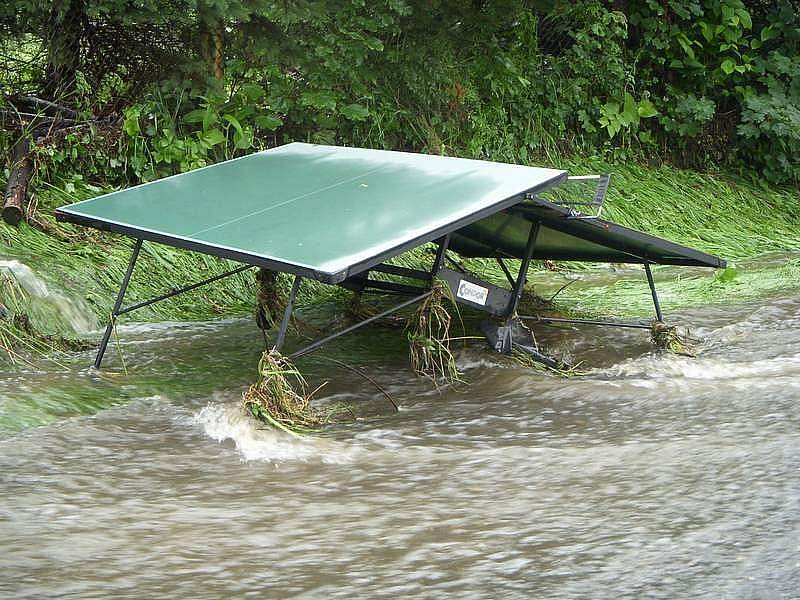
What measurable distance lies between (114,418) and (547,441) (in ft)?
7.29

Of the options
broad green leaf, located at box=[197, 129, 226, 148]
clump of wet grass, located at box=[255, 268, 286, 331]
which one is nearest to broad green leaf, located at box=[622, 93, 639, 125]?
broad green leaf, located at box=[197, 129, 226, 148]

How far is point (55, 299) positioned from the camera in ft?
24.8

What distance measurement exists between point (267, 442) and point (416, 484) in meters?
0.89

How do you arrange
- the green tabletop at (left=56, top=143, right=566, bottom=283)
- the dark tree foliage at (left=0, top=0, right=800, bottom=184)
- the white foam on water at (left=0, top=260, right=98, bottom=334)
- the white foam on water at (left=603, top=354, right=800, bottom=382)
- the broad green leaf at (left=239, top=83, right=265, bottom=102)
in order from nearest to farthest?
the green tabletop at (left=56, top=143, right=566, bottom=283)
the white foam on water at (left=603, top=354, right=800, bottom=382)
the white foam on water at (left=0, top=260, right=98, bottom=334)
the dark tree foliage at (left=0, top=0, right=800, bottom=184)
the broad green leaf at (left=239, top=83, right=265, bottom=102)

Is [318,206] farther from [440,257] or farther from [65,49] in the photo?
[65,49]

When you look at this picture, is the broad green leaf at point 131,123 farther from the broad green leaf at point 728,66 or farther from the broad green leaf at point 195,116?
the broad green leaf at point 728,66

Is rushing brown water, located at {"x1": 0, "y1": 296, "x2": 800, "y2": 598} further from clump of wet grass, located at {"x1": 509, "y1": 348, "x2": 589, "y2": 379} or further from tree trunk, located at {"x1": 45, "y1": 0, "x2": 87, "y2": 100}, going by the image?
tree trunk, located at {"x1": 45, "y1": 0, "x2": 87, "y2": 100}

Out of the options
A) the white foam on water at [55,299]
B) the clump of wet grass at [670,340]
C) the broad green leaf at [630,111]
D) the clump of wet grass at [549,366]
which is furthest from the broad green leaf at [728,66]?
the white foam on water at [55,299]

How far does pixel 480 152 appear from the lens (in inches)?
462

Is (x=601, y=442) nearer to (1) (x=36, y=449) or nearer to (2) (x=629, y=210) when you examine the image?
(1) (x=36, y=449)

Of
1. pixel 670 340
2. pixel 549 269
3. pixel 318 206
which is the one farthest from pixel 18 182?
pixel 670 340

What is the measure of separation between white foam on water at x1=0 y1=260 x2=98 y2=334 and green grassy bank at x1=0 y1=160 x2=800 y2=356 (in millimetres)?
71

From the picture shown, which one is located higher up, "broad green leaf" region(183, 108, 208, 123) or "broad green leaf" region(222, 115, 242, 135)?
"broad green leaf" region(183, 108, 208, 123)

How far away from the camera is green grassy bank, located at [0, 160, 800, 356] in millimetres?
8023
